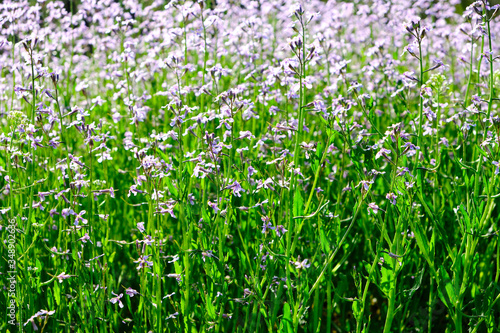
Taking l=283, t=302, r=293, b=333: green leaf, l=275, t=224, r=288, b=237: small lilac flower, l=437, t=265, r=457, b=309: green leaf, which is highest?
l=275, t=224, r=288, b=237: small lilac flower

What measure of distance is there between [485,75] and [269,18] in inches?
128

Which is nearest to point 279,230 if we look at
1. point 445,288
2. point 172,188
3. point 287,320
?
point 287,320

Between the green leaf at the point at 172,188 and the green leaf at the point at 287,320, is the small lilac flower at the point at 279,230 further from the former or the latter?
the green leaf at the point at 172,188

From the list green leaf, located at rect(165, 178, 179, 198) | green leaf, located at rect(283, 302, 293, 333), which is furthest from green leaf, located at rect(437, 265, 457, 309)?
green leaf, located at rect(165, 178, 179, 198)

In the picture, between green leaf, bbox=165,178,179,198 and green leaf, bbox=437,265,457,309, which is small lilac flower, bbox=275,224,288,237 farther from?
green leaf, bbox=437,265,457,309

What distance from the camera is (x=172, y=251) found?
2840 mm

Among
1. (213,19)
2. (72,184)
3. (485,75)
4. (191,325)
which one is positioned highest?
(213,19)

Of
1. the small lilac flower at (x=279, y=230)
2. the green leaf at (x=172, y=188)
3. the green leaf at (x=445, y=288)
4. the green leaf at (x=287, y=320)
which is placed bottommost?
the green leaf at (x=287, y=320)

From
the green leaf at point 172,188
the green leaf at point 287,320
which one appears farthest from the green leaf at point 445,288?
the green leaf at point 172,188

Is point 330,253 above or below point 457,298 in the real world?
above

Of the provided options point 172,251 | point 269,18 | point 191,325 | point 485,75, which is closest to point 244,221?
point 172,251

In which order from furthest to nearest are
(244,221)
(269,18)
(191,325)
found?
(269,18)
(244,221)
(191,325)

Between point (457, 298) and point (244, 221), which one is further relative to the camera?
point (244, 221)

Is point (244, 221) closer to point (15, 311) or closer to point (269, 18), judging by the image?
point (15, 311)
